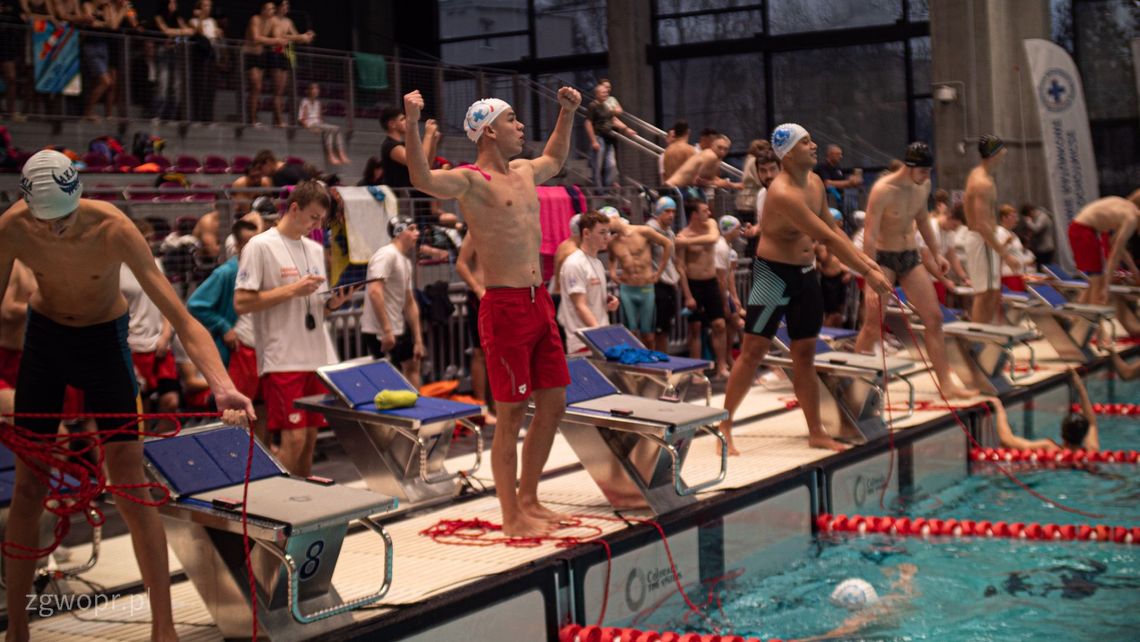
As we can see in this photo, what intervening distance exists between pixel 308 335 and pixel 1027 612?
11.2 feet

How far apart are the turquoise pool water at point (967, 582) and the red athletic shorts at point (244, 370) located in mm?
2503

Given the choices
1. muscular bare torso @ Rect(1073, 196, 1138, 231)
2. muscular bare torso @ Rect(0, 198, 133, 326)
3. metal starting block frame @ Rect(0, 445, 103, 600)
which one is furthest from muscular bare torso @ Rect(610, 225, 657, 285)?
muscular bare torso @ Rect(0, 198, 133, 326)

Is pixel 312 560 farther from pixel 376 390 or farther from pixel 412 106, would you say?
pixel 376 390

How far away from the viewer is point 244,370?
244 inches

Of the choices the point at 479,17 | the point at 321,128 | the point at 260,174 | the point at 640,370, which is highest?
the point at 479,17

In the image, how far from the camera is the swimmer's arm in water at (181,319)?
3215mm

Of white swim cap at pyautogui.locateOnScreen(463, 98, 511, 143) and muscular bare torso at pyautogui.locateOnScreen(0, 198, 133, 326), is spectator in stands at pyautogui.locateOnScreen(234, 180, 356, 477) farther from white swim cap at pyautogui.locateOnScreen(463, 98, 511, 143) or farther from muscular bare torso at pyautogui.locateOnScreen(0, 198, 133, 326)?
muscular bare torso at pyautogui.locateOnScreen(0, 198, 133, 326)

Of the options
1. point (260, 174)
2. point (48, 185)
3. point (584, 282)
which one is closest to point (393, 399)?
point (584, 282)

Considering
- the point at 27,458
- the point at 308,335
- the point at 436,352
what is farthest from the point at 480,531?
the point at 436,352

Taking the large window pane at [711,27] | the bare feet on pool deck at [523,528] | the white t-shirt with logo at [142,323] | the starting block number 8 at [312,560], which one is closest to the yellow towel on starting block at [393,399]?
the bare feet on pool deck at [523,528]

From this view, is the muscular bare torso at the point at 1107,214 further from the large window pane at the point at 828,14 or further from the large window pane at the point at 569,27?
the large window pane at the point at 569,27

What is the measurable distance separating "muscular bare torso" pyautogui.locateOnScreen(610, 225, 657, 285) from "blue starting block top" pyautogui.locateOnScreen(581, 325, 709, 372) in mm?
1817

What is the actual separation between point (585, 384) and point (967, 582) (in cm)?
203

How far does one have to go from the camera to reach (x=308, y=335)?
18.3 ft
